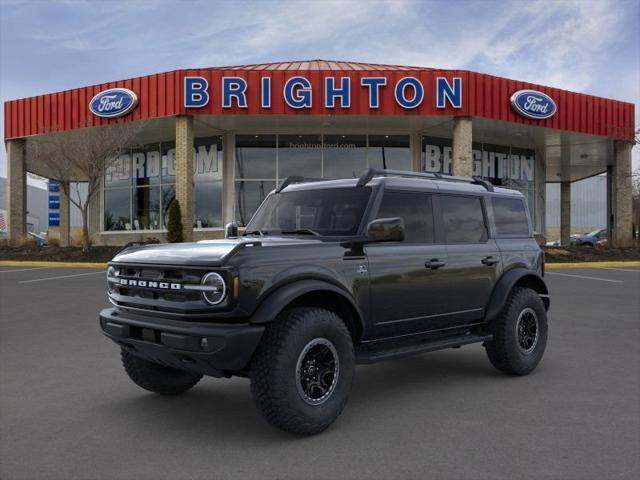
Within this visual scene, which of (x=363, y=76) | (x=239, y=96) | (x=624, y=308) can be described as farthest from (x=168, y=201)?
(x=624, y=308)

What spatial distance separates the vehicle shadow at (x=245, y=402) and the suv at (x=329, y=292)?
239mm

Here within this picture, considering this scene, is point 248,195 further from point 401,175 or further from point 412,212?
point 412,212

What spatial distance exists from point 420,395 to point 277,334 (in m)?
1.74

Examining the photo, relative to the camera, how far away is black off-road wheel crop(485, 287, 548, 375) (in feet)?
17.8

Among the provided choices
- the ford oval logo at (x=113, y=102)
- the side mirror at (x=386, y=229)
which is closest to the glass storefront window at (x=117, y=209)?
the ford oval logo at (x=113, y=102)

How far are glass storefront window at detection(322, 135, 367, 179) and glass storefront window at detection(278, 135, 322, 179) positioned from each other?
1.10 ft

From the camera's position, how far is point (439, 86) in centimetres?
2030

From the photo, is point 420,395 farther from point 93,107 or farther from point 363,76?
point 93,107

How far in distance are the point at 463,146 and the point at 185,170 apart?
1018cm

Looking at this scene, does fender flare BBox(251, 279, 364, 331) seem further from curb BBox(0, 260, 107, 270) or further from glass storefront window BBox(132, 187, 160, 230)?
glass storefront window BBox(132, 187, 160, 230)

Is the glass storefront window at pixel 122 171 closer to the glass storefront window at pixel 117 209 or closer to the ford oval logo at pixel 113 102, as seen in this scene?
the glass storefront window at pixel 117 209

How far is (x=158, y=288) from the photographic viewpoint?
4.02 metres

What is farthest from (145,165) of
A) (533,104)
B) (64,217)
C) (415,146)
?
(533,104)

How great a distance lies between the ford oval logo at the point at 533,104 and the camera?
21.4 m
